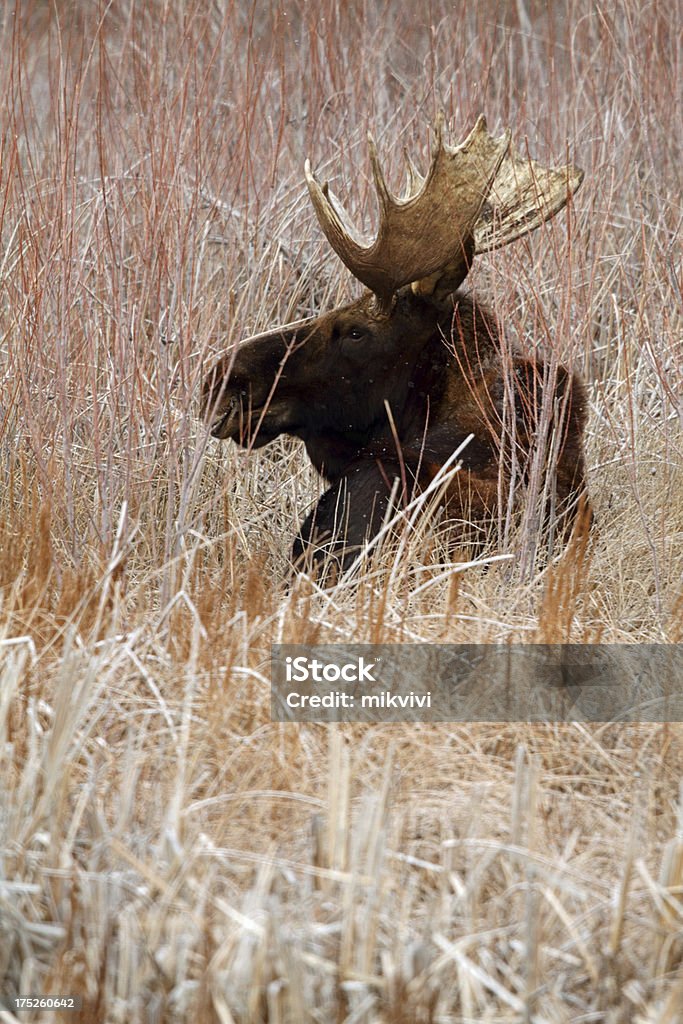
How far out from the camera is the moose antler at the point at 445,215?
379 cm

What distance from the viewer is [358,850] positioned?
2.18 m

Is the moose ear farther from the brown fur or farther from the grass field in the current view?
the grass field

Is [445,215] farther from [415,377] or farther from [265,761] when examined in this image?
[265,761]

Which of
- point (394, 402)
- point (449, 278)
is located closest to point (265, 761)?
point (394, 402)

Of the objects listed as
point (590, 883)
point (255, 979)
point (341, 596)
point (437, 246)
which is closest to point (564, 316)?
point (437, 246)

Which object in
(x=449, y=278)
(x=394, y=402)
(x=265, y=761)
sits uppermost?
(x=449, y=278)

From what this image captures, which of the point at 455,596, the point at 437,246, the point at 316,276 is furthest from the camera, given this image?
the point at 316,276

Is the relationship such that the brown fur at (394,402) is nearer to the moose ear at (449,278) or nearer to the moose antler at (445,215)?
the moose ear at (449,278)

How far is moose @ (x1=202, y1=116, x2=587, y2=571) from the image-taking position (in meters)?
3.83

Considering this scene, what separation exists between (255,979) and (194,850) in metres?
0.33

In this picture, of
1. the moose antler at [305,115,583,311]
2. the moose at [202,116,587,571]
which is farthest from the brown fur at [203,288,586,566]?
the moose antler at [305,115,583,311]

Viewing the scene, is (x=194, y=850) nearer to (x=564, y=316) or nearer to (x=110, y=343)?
(x=564, y=316)

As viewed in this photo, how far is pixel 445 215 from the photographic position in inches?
151

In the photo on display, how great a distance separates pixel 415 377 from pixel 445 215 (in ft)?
1.87
